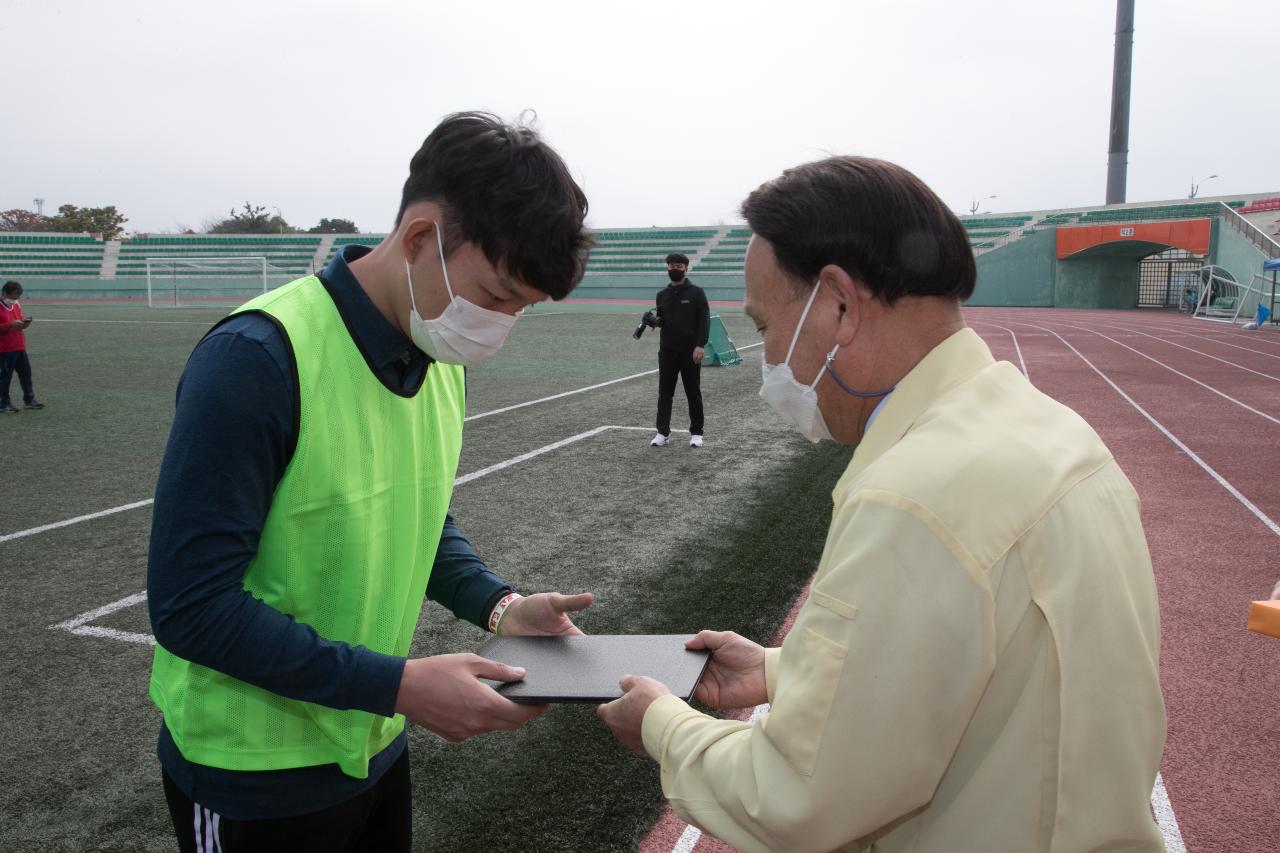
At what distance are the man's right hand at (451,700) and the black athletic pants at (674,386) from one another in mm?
7835

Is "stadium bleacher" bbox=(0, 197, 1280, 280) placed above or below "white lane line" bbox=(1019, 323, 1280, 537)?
above

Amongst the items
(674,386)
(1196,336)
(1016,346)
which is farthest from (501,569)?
(1196,336)

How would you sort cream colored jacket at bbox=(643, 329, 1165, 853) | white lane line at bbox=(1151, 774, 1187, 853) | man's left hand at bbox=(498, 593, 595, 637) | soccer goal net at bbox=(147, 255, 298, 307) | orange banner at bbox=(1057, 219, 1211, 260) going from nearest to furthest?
cream colored jacket at bbox=(643, 329, 1165, 853), man's left hand at bbox=(498, 593, 595, 637), white lane line at bbox=(1151, 774, 1187, 853), orange banner at bbox=(1057, 219, 1211, 260), soccer goal net at bbox=(147, 255, 298, 307)

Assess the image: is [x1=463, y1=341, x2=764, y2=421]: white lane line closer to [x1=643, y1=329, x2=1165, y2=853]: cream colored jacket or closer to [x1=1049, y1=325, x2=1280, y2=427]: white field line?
[x1=1049, y1=325, x2=1280, y2=427]: white field line

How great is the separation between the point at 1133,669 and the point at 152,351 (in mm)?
20482

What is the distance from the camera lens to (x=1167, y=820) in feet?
10.6

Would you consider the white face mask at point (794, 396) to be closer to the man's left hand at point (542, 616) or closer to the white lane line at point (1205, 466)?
the man's left hand at point (542, 616)

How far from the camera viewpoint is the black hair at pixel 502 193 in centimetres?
149

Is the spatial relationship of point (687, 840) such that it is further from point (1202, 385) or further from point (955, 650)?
point (1202, 385)

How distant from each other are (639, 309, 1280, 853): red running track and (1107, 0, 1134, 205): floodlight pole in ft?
116

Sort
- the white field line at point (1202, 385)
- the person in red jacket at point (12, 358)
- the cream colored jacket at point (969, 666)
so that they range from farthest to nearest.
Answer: the white field line at point (1202, 385) < the person in red jacket at point (12, 358) < the cream colored jacket at point (969, 666)

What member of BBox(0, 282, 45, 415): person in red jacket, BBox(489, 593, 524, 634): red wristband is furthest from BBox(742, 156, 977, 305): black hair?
BBox(0, 282, 45, 415): person in red jacket

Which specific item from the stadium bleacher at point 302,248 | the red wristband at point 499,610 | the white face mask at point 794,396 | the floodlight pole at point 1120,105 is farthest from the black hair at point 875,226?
the floodlight pole at point 1120,105

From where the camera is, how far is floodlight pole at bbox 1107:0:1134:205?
46844 millimetres
